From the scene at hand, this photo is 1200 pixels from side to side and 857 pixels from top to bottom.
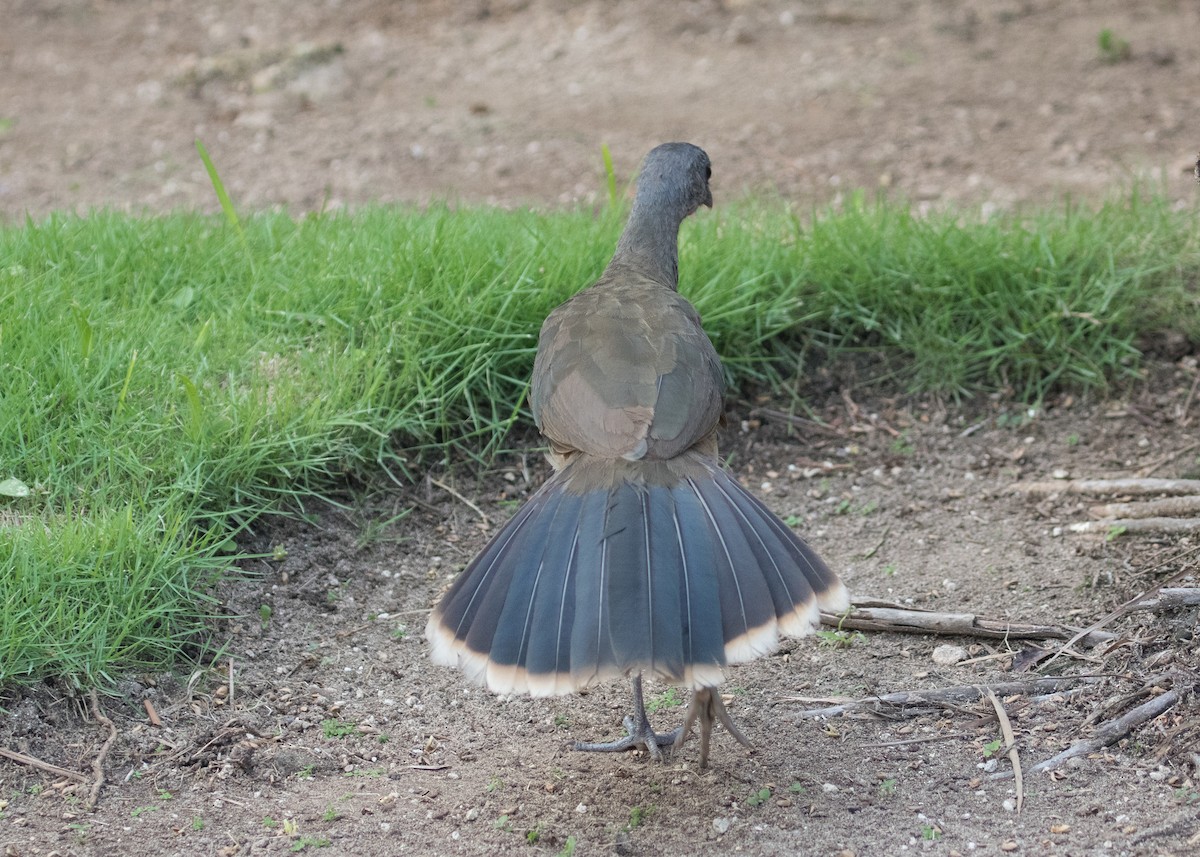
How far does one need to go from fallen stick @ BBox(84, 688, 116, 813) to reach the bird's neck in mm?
1996

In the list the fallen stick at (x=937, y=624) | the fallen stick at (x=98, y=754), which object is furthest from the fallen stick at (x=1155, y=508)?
the fallen stick at (x=98, y=754)

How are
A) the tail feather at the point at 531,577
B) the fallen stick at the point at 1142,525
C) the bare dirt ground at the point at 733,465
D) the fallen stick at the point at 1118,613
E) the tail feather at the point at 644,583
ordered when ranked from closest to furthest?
1. the tail feather at the point at 644,583
2. the tail feather at the point at 531,577
3. the bare dirt ground at the point at 733,465
4. the fallen stick at the point at 1118,613
5. the fallen stick at the point at 1142,525

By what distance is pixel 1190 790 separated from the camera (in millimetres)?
2787

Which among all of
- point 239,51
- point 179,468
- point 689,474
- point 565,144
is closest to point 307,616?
point 179,468

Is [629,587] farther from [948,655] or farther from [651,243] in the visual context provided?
[651,243]

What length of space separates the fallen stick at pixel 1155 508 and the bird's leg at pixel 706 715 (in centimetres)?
172

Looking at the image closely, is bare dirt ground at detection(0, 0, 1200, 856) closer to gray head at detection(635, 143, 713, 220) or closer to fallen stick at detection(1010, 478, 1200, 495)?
fallen stick at detection(1010, 478, 1200, 495)

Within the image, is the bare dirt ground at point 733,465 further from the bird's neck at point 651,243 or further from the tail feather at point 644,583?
the bird's neck at point 651,243

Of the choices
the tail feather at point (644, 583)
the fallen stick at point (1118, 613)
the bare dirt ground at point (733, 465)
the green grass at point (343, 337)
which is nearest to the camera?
the tail feather at point (644, 583)

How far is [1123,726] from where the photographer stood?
3.02 metres

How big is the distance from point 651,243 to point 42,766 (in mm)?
2369

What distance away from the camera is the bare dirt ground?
9.73 ft

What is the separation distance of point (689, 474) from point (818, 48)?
5788 mm

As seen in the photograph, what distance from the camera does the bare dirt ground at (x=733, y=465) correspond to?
2.96 metres
